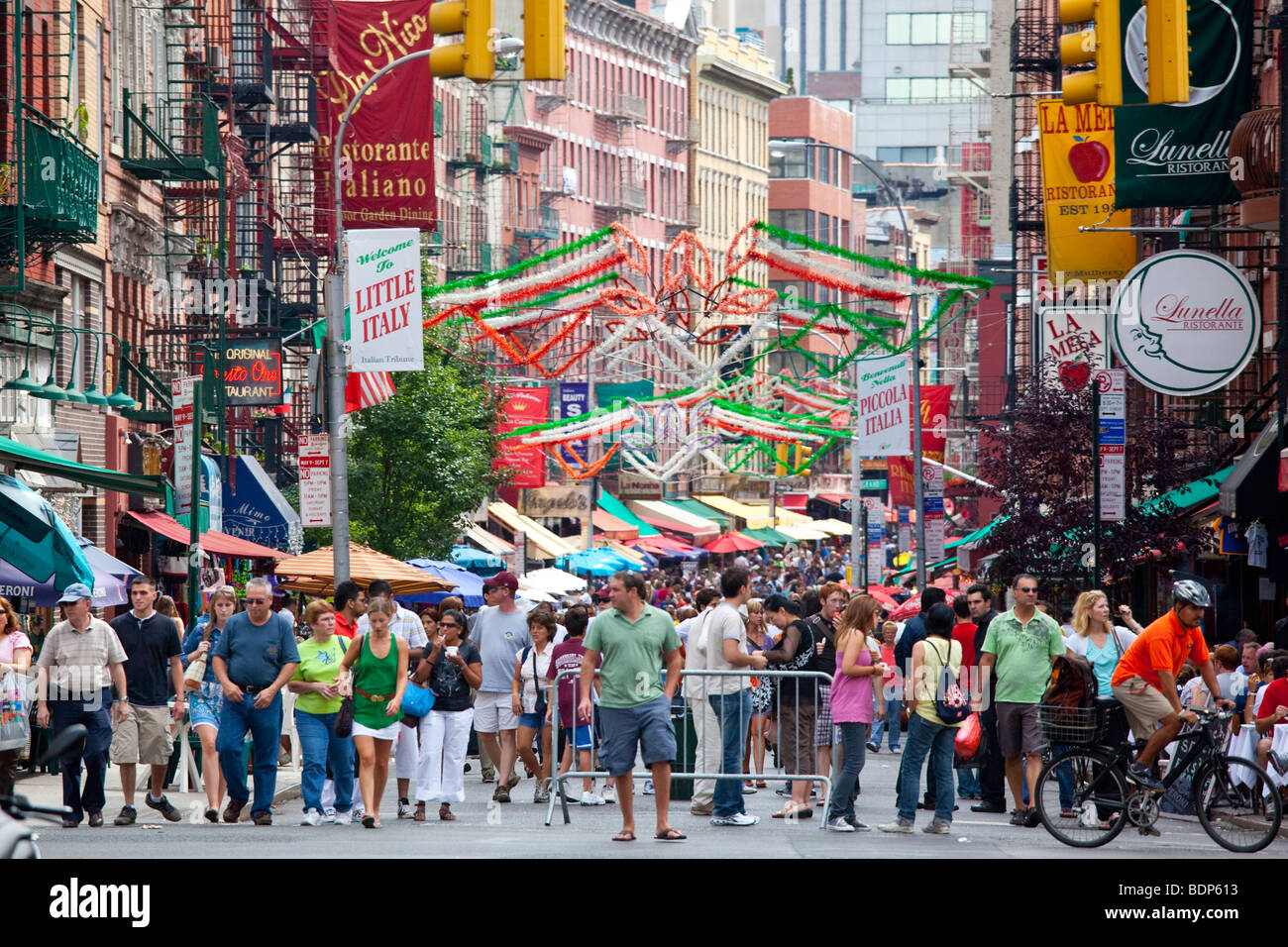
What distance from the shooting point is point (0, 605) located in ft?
56.2

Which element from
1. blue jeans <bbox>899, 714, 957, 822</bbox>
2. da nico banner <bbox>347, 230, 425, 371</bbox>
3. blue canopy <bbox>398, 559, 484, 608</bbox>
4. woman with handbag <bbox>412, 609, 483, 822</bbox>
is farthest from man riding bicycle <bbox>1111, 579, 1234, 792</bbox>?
blue canopy <bbox>398, 559, 484, 608</bbox>

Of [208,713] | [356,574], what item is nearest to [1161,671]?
[208,713]

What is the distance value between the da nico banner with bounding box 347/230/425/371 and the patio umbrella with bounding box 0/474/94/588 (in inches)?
137

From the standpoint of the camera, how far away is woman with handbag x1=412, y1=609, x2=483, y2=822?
59.3ft

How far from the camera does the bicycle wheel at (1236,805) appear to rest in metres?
15.0

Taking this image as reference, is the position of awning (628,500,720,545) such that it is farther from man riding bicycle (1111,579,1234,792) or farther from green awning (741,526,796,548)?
man riding bicycle (1111,579,1234,792)

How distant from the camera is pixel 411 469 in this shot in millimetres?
40156

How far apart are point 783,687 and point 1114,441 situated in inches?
372

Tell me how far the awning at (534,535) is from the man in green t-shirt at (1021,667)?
47.0m

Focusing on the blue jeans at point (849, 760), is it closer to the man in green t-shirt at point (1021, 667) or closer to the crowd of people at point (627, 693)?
the crowd of people at point (627, 693)

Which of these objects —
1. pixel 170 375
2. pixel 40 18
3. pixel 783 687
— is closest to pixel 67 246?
pixel 40 18

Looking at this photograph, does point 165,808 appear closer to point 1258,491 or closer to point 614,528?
point 1258,491

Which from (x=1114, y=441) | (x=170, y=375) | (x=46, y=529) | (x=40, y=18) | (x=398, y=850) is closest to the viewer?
(x=398, y=850)

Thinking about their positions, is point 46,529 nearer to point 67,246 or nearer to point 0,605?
point 0,605
